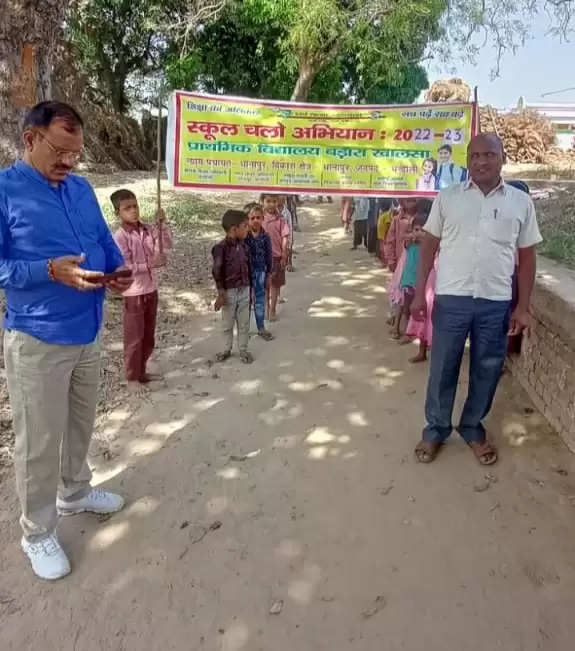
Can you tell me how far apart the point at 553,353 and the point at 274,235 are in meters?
3.36

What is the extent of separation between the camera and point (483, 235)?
3.02 metres

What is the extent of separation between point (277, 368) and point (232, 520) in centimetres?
214

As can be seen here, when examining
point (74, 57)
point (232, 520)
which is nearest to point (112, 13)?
point (74, 57)

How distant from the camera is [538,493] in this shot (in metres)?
3.13

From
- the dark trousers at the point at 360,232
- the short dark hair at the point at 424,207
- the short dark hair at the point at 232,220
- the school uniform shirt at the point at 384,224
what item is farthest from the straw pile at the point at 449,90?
the short dark hair at the point at 232,220

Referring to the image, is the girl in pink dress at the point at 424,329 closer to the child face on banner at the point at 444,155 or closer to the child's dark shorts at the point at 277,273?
the child face on banner at the point at 444,155

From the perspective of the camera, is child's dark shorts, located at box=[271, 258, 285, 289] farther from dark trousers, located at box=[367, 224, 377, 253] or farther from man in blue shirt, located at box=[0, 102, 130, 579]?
dark trousers, located at box=[367, 224, 377, 253]

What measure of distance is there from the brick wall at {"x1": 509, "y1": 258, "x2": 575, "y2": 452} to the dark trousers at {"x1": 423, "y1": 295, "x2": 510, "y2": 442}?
0.51m

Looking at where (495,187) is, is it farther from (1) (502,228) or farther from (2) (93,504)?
(2) (93,504)

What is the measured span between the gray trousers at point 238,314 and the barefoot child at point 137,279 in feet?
2.60

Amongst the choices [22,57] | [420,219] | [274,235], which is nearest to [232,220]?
[274,235]

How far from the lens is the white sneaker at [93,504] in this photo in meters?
2.90

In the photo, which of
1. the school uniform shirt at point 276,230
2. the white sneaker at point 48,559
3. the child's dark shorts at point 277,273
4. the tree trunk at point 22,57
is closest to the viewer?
the white sneaker at point 48,559

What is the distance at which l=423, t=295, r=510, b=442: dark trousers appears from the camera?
10.3ft
